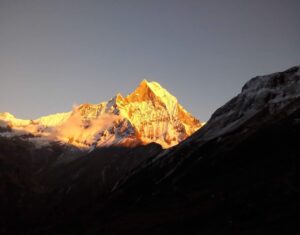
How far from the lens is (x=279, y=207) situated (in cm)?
15462

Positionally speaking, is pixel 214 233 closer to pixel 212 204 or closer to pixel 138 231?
pixel 212 204

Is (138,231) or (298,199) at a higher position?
(138,231)

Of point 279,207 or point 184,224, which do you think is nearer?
point 279,207

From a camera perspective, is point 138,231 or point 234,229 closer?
point 234,229

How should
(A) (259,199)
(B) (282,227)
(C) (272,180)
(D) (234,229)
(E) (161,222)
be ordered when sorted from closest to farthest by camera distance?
(B) (282,227) → (D) (234,229) → (A) (259,199) → (C) (272,180) → (E) (161,222)

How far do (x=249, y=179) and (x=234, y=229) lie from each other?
52495mm

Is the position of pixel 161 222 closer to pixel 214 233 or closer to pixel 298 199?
pixel 214 233

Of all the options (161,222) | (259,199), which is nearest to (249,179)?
(259,199)

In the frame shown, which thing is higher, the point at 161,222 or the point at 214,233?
the point at 161,222

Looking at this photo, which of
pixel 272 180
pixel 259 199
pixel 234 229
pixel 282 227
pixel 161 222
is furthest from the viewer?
pixel 161 222

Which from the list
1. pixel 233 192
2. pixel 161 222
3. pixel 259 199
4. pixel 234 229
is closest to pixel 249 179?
pixel 233 192

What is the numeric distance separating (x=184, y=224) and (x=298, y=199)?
147 ft

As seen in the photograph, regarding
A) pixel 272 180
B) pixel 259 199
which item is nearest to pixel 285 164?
pixel 272 180

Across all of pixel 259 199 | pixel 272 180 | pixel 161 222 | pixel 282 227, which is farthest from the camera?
pixel 161 222
